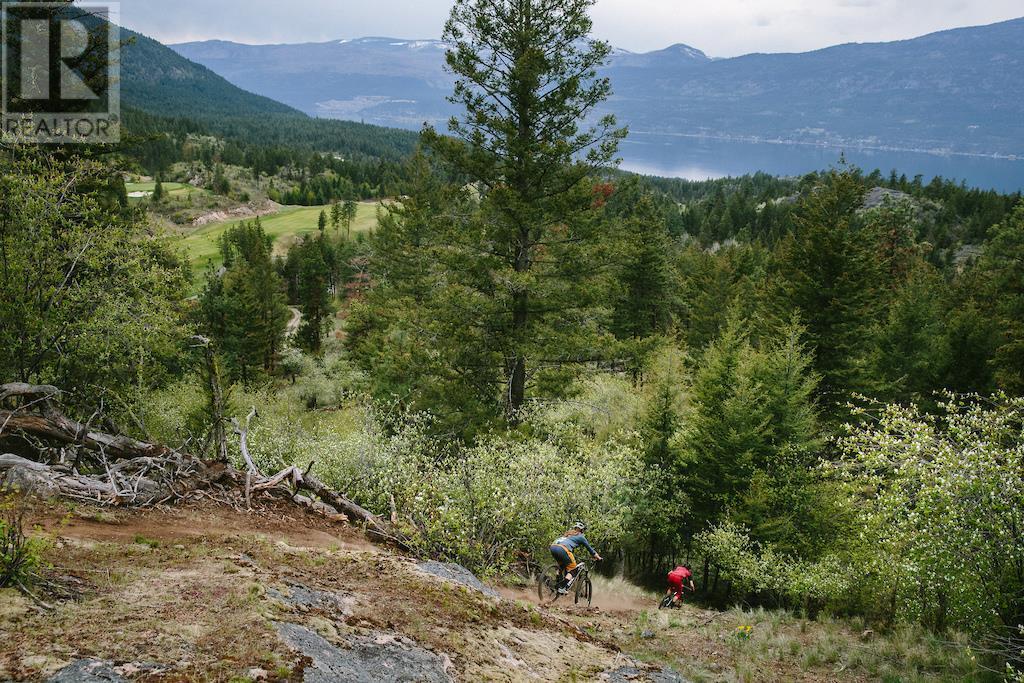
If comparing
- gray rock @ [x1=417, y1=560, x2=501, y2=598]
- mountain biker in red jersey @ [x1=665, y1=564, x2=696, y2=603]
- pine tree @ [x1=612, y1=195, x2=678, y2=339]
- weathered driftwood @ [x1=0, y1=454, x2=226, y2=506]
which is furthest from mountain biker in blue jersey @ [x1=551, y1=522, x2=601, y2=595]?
pine tree @ [x1=612, y1=195, x2=678, y2=339]

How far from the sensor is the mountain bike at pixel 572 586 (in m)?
12.5

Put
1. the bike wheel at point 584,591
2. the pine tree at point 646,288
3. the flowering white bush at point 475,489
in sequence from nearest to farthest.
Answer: the flowering white bush at point 475,489 < the bike wheel at point 584,591 < the pine tree at point 646,288

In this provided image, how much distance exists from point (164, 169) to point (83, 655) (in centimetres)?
19293

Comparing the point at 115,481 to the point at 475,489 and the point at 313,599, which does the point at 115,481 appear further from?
the point at 475,489

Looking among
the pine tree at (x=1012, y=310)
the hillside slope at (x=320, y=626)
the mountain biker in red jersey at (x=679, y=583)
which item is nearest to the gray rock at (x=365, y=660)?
the hillside slope at (x=320, y=626)

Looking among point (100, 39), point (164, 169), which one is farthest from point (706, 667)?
point (164, 169)

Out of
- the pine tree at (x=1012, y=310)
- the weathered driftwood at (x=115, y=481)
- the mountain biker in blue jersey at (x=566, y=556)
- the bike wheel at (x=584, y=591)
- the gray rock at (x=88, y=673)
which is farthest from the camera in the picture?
the pine tree at (x=1012, y=310)

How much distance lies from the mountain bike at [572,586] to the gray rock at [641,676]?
356 cm

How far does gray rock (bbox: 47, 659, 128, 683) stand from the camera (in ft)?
15.6

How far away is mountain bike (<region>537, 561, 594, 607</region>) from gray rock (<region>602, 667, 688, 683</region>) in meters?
3.56

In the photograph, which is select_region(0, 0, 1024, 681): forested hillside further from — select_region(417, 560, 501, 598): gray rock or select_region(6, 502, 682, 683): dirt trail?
select_region(417, 560, 501, 598): gray rock

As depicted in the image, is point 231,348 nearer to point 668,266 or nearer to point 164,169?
point 668,266

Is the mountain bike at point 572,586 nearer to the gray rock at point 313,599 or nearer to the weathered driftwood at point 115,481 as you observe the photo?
the gray rock at point 313,599

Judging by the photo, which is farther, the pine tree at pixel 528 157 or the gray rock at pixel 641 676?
the pine tree at pixel 528 157
